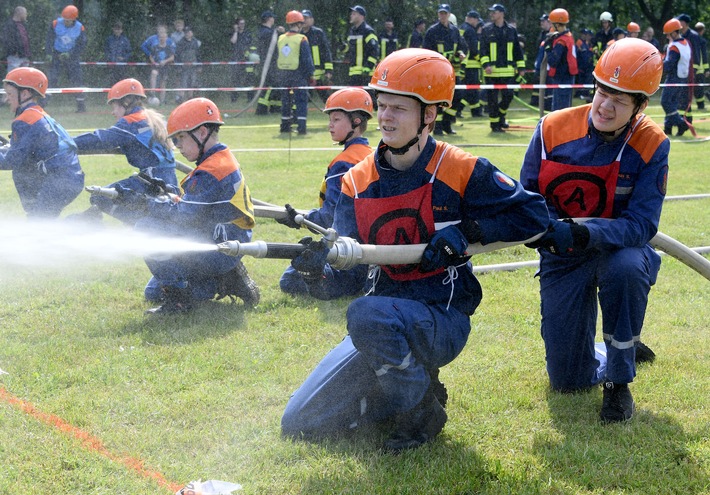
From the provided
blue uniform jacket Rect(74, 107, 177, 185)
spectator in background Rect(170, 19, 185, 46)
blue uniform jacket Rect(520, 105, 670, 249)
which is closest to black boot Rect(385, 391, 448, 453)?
blue uniform jacket Rect(520, 105, 670, 249)

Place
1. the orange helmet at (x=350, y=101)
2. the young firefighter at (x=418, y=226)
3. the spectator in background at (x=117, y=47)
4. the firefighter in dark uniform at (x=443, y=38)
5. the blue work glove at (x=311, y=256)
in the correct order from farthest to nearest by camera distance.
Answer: the spectator in background at (x=117, y=47) → the firefighter in dark uniform at (x=443, y=38) → the orange helmet at (x=350, y=101) → the young firefighter at (x=418, y=226) → the blue work glove at (x=311, y=256)

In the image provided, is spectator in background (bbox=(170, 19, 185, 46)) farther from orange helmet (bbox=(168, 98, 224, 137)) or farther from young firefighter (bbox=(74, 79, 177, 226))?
orange helmet (bbox=(168, 98, 224, 137))

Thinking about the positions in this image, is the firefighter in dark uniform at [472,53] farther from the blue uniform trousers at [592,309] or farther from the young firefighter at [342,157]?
the blue uniform trousers at [592,309]

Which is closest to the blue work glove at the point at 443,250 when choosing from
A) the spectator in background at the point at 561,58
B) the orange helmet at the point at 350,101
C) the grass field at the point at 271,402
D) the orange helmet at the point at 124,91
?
the grass field at the point at 271,402

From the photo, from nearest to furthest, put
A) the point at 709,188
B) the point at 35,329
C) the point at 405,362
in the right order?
the point at 405,362 < the point at 35,329 < the point at 709,188

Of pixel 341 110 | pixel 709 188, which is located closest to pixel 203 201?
pixel 341 110

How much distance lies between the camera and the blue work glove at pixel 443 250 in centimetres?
374

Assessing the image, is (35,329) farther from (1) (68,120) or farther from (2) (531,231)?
(1) (68,120)

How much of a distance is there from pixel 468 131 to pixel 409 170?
15.0 meters

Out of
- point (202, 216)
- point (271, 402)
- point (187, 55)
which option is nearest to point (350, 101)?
point (202, 216)

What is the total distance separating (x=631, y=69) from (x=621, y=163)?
1.55 ft

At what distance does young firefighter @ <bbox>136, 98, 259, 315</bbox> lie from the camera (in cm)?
608

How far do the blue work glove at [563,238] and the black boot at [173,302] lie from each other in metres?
2.97

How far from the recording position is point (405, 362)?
3.87m
